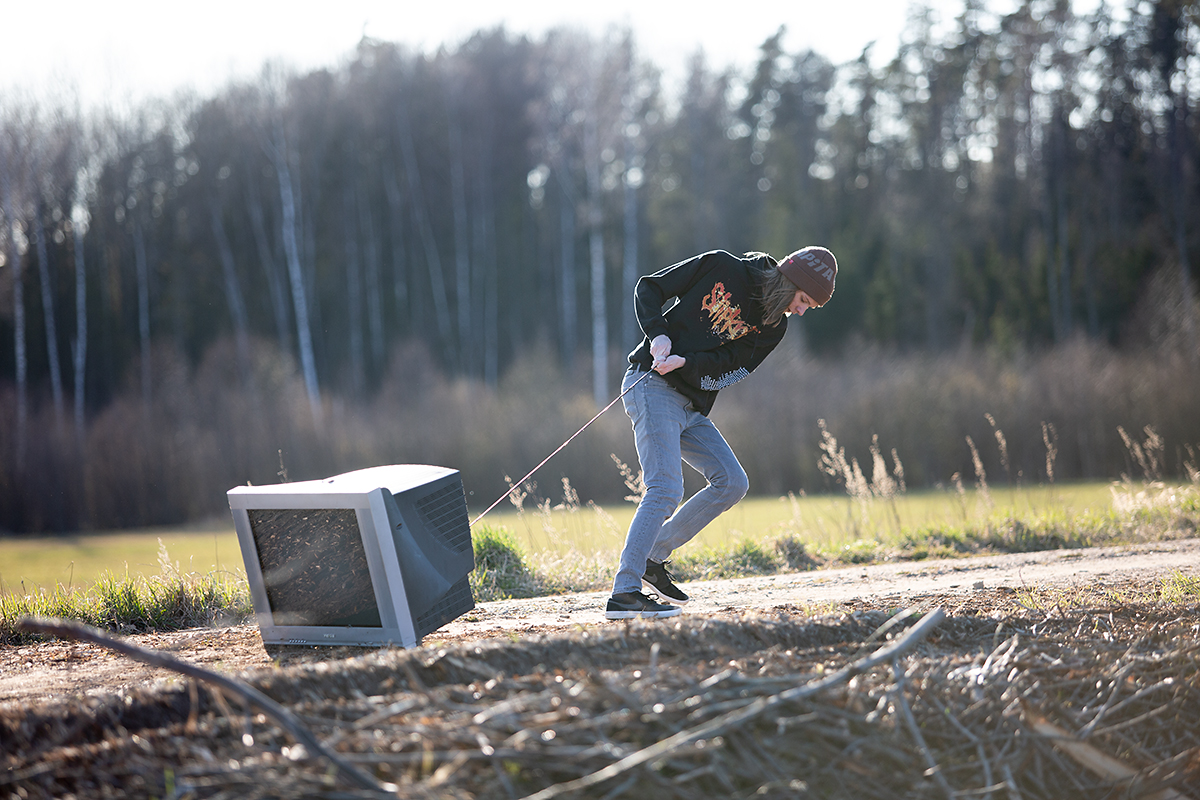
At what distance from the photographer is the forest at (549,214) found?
81.2ft

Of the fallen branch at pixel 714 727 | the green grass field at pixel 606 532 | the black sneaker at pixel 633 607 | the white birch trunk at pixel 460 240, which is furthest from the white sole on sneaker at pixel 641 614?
the white birch trunk at pixel 460 240

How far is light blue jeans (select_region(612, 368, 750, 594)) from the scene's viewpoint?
443 cm

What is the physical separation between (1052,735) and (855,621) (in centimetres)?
97

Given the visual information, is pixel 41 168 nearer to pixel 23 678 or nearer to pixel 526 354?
pixel 526 354

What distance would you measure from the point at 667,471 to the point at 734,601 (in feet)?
4.55

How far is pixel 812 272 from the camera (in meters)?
4.32

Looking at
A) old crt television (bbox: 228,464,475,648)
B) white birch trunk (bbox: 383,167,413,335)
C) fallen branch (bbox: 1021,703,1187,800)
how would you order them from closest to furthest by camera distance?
fallen branch (bbox: 1021,703,1187,800)
old crt television (bbox: 228,464,475,648)
white birch trunk (bbox: 383,167,413,335)

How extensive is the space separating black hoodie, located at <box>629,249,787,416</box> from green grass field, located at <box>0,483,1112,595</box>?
3.03 metres

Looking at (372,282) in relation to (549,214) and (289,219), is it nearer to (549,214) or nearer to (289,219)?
(289,219)

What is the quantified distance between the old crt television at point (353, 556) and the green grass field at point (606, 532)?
7.29ft

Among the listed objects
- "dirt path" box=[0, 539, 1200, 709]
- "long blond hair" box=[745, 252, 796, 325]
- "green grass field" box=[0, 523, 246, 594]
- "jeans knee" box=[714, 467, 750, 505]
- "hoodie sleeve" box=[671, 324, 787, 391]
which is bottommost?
"green grass field" box=[0, 523, 246, 594]

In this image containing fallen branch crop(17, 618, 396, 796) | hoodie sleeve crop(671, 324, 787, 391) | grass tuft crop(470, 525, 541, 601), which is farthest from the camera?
grass tuft crop(470, 525, 541, 601)

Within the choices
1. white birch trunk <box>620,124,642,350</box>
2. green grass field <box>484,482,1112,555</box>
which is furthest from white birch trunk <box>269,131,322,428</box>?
green grass field <box>484,482,1112,555</box>

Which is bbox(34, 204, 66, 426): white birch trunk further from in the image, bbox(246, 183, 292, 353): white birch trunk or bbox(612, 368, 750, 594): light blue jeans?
bbox(612, 368, 750, 594): light blue jeans
